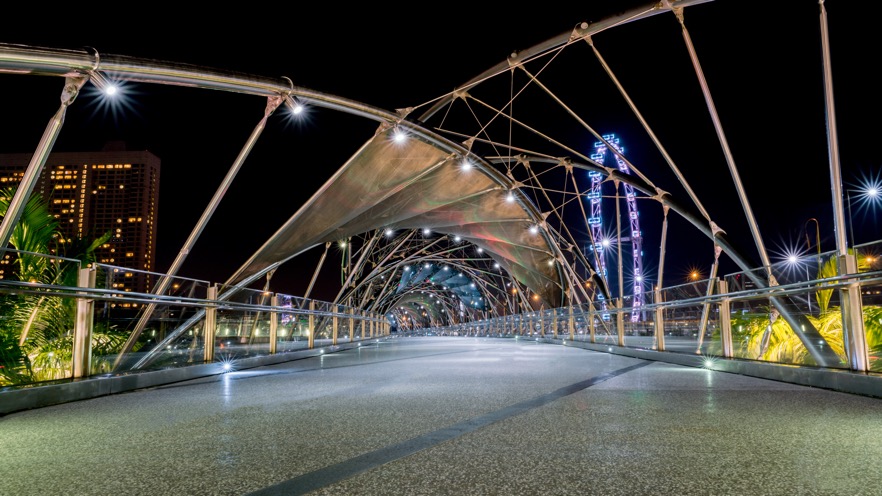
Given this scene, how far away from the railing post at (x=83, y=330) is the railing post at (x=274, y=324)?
542 cm

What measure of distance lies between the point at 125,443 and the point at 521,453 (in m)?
2.50

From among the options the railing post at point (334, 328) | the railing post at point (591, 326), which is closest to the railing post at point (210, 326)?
the railing post at point (334, 328)

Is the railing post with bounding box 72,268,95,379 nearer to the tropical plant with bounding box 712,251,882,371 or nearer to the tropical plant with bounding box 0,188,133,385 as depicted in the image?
the tropical plant with bounding box 0,188,133,385

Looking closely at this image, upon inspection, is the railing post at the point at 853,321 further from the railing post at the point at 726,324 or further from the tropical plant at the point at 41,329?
the tropical plant at the point at 41,329

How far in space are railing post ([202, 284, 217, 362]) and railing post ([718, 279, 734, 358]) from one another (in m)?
7.91

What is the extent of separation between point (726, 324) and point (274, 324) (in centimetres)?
848

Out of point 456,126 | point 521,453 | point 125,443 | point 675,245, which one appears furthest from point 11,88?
point 675,245

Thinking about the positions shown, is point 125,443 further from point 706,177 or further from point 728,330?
point 706,177

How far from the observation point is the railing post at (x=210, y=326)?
30.3ft

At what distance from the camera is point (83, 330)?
6562 millimetres

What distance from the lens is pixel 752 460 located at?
313 cm

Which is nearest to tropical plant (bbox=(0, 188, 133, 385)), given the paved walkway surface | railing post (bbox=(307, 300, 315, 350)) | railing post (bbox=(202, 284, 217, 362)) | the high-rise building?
the paved walkway surface

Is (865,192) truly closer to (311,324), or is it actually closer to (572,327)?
(572,327)

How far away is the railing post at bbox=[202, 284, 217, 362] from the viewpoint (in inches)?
364
